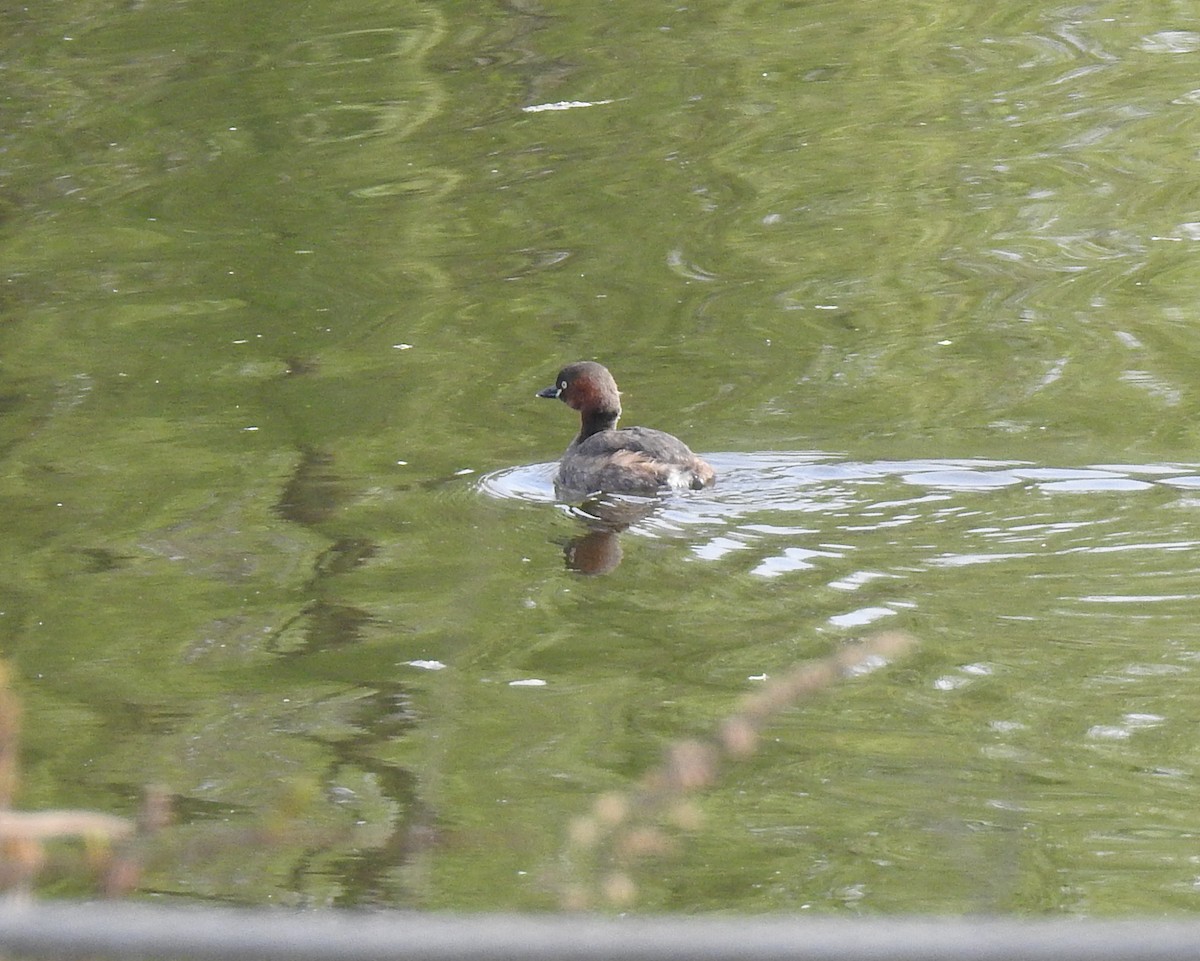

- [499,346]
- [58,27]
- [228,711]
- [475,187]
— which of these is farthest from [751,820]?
[58,27]

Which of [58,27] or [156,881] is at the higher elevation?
[156,881]

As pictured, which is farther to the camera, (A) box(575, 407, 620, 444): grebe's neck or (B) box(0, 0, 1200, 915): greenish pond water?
(A) box(575, 407, 620, 444): grebe's neck

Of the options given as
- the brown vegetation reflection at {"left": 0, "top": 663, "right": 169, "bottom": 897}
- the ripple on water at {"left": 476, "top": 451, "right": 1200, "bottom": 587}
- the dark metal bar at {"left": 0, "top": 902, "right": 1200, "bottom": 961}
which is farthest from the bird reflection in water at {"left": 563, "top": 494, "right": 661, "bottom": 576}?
the dark metal bar at {"left": 0, "top": 902, "right": 1200, "bottom": 961}

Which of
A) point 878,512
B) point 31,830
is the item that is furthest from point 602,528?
point 31,830

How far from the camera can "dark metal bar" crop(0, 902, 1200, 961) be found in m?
1.58

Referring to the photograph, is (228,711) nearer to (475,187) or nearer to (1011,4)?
(475,187)

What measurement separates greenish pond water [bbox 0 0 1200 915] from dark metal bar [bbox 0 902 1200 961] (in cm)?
46

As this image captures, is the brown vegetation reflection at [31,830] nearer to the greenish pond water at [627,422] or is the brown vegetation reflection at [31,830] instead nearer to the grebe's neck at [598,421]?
the greenish pond water at [627,422]

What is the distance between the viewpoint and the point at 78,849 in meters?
5.39

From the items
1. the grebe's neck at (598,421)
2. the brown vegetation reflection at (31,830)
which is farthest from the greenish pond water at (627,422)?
the grebe's neck at (598,421)

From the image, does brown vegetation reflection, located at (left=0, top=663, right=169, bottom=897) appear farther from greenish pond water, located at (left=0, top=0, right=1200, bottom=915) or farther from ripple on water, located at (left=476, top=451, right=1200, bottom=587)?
ripple on water, located at (left=476, top=451, right=1200, bottom=587)

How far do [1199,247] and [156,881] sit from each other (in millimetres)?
9223

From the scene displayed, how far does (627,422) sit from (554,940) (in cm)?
878

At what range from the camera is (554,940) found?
161 centimetres
